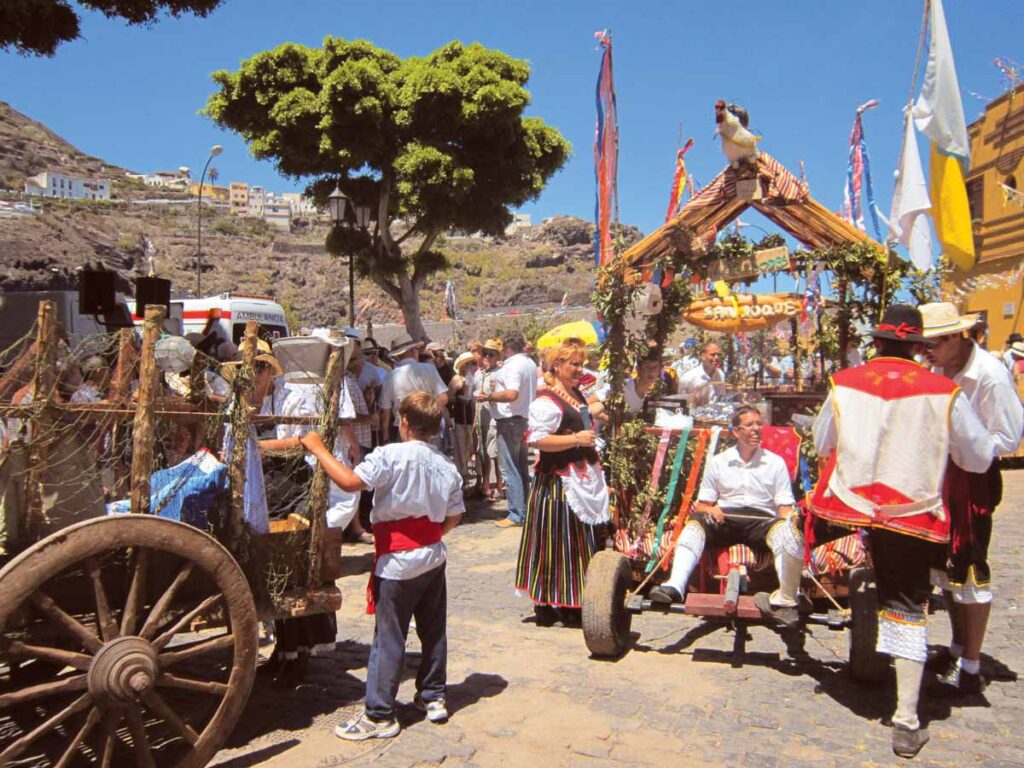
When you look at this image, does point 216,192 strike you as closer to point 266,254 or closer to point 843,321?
point 266,254

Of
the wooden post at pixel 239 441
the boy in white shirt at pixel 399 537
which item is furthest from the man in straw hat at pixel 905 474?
the wooden post at pixel 239 441

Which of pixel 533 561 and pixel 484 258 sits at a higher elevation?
pixel 484 258

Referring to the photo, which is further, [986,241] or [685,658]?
[986,241]

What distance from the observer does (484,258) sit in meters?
114

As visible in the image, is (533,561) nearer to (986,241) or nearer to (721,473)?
(721,473)

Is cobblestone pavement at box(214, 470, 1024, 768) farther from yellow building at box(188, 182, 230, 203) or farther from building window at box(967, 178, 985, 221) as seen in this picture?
yellow building at box(188, 182, 230, 203)

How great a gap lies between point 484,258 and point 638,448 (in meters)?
109

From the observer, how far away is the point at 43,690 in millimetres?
2840

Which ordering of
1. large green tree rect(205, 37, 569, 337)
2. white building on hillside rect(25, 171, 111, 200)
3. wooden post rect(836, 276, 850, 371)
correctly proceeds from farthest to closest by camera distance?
1. white building on hillside rect(25, 171, 111, 200)
2. large green tree rect(205, 37, 569, 337)
3. wooden post rect(836, 276, 850, 371)

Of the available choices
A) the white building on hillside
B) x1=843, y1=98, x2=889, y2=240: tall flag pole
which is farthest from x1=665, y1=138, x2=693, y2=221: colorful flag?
the white building on hillside

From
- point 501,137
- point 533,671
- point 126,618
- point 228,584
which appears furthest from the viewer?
point 501,137

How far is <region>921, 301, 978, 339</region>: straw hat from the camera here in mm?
4234

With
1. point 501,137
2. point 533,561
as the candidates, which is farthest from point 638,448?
point 501,137

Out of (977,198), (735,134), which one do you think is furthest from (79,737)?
(977,198)
